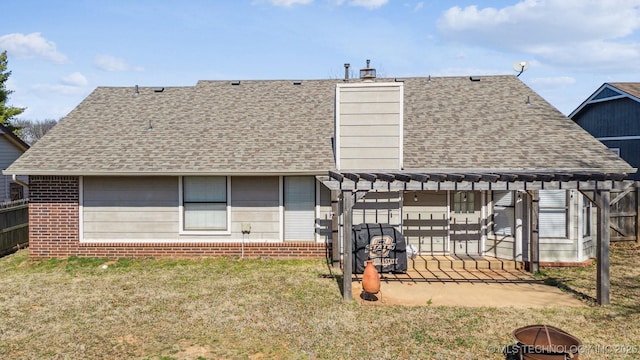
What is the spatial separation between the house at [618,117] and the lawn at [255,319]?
30.6 ft

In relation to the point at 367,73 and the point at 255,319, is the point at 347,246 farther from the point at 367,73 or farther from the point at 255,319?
the point at 367,73

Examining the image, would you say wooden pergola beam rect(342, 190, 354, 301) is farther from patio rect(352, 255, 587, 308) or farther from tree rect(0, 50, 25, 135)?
tree rect(0, 50, 25, 135)

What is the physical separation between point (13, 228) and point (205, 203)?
6770mm

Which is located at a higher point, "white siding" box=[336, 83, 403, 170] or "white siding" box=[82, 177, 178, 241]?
"white siding" box=[336, 83, 403, 170]

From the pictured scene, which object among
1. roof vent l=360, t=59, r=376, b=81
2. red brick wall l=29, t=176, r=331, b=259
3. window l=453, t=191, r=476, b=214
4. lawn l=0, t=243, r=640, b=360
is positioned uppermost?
roof vent l=360, t=59, r=376, b=81

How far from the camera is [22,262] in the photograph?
11.5m

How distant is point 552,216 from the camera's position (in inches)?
437

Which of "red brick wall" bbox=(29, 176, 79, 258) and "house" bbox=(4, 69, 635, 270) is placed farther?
"red brick wall" bbox=(29, 176, 79, 258)

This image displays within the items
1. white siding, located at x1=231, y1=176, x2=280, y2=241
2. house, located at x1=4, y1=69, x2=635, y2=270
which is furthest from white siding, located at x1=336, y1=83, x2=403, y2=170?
white siding, located at x1=231, y1=176, x2=280, y2=241

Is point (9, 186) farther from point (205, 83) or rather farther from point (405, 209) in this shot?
point (405, 209)

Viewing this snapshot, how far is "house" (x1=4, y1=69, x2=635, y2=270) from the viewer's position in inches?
437

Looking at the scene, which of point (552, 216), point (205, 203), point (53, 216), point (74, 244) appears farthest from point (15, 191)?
point (552, 216)

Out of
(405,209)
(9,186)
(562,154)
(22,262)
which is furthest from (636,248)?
(9,186)

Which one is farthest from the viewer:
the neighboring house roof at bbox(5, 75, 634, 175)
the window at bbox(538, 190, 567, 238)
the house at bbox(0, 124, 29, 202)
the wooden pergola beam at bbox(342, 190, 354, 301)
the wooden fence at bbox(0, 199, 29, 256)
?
the house at bbox(0, 124, 29, 202)
